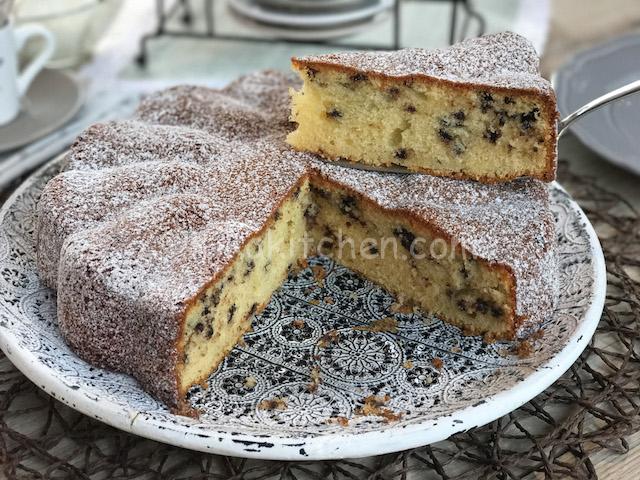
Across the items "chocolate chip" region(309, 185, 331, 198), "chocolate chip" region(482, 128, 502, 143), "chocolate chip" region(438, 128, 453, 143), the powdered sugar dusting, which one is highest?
the powdered sugar dusting

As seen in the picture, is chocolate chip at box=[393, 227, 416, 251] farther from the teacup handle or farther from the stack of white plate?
the teacup handle

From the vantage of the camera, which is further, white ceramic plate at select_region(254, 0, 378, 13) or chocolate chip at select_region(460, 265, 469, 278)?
white ceramic plate at select_region(254, 0, 378, 13)

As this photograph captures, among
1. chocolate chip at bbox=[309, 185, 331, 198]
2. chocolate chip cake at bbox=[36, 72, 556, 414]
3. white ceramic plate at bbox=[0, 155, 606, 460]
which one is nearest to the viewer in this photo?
white ceramic plate at bbox=[0, 155, 606, 460]

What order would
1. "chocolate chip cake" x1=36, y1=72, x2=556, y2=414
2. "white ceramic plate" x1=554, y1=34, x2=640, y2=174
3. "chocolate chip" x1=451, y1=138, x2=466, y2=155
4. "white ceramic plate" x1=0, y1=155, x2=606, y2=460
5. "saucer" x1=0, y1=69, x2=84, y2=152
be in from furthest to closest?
"saucer" x1=0, y1=69, x2=84, y2=152 < "white ceramic plate" x1=554, y1=34, x2=640, y2=174 < "chocolate chip" x1=451, y1=138, x2=466, y2=155 < "chocolate chip cake" x1=36, y1=72, x2=556, y2=414 < "white ceramic plate" x1=0, y1=155, x2=606, y2=460

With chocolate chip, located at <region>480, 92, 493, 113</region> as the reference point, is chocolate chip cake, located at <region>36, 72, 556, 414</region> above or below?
below

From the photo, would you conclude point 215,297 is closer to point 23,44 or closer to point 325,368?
point 325,368

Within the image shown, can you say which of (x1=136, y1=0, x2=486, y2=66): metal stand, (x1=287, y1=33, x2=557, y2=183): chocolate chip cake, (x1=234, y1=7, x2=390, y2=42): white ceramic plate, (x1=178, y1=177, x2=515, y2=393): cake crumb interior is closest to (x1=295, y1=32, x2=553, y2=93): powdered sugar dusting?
(x1=287, y1=33, x2=557, y2=183): chocolate chip cake

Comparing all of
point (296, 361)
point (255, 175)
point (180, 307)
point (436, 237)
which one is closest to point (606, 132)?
point (436, 237)

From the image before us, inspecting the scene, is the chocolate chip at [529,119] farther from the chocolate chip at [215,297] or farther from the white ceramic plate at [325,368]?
the chocolate chip at [215,297]
